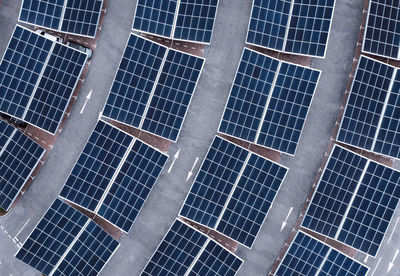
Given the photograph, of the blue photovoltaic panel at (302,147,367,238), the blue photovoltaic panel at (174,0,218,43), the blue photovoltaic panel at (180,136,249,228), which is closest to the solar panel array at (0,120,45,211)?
the blue photovoltaic panel at (180,136,249,228)

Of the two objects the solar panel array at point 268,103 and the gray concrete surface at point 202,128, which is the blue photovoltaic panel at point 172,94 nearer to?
the gray concrete surface at point 202,128

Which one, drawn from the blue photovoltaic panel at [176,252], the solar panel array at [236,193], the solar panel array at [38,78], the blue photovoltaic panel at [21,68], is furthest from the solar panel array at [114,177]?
the blue photovoltaic panel at [21,68]

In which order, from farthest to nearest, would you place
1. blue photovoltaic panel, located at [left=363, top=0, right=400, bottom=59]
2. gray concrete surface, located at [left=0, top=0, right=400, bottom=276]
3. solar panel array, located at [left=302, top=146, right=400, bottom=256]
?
gray concrete surface, located at [left=0, top=0, right=400, bottom=276]
solar panel array, located at [left=302, top=146, right=400, bottom=256]
blue photovoltaic panel, located at [left=363, top=0, right=400, bottom=59]

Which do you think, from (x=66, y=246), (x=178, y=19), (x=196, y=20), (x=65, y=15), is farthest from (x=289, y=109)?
(x=66, y=246)

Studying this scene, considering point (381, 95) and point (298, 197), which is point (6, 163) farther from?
point (381, 95)

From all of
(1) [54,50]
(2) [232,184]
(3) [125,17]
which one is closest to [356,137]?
(2) [232,184]

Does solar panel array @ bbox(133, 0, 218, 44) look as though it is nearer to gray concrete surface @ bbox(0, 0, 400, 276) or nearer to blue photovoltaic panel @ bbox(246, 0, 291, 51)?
gray concrete surface @ bbox(0, 0, 400, 276)

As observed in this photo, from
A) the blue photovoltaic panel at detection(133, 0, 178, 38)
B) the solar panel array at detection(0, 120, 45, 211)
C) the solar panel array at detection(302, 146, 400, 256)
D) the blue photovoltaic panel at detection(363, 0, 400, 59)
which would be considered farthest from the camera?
the solar panel array at detection(0, 120, 45, 211)

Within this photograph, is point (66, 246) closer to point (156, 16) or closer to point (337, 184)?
point (156, 16)
